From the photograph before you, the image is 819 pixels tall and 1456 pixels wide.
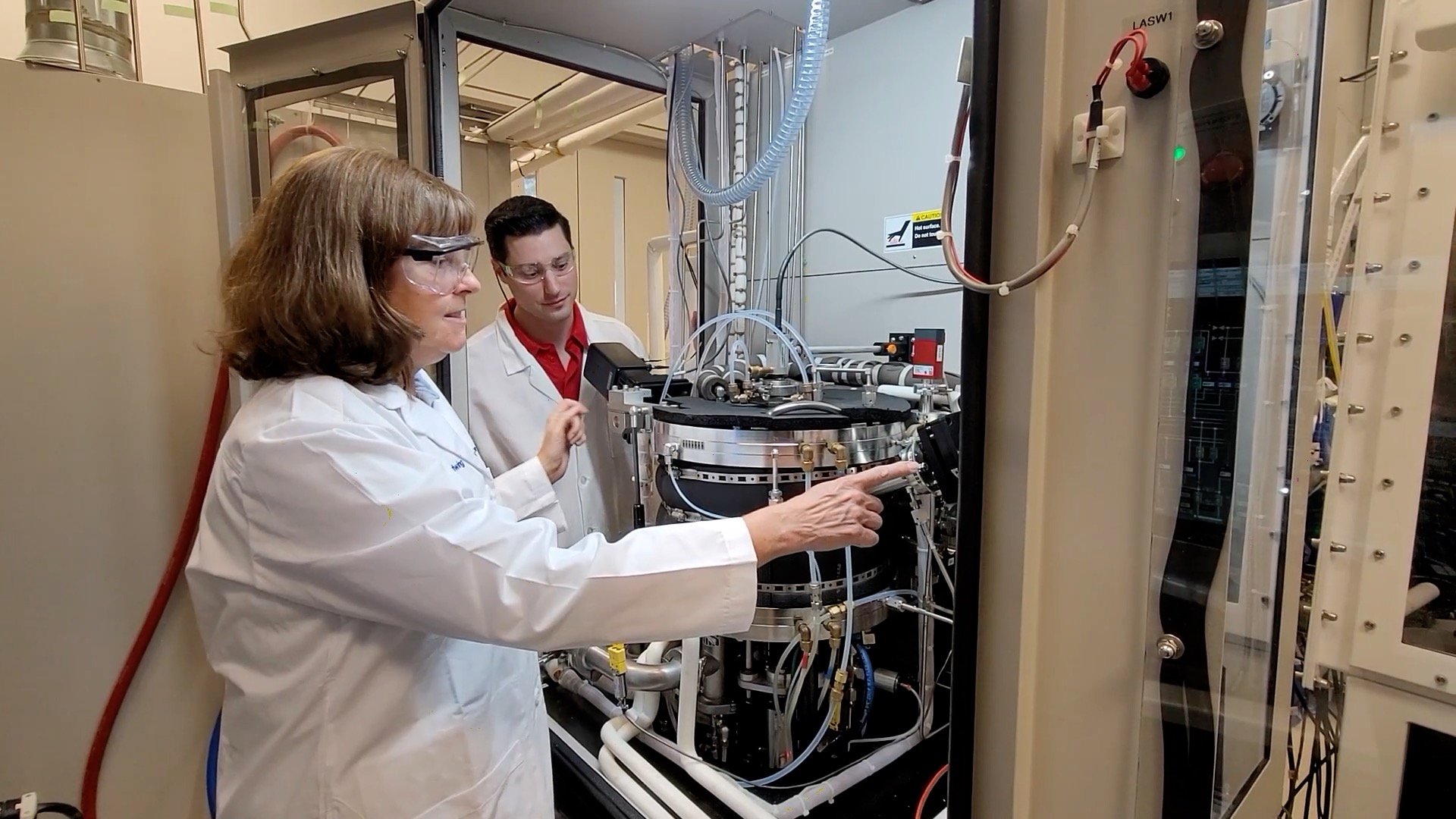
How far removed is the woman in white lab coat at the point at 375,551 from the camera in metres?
0.71

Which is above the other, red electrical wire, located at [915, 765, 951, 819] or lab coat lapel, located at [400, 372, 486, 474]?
lab coat lapel, located at [400, 372, 486, 474]

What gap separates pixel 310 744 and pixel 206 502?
306 mm

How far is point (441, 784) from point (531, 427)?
0.98 m

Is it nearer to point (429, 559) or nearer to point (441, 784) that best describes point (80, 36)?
point (429, 559)

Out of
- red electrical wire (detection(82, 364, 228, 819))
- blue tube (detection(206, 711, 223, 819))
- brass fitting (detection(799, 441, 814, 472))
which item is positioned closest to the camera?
brass fitting (detection(799, 441, 814, 472))

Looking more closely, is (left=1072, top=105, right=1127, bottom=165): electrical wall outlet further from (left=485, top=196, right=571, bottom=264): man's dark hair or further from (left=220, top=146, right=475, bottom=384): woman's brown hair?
(left=485, top=196, right=571, bottom=264): man's dark hair

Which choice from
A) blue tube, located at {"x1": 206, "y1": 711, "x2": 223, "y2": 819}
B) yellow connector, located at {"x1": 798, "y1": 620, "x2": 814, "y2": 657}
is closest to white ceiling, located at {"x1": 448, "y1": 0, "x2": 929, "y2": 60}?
yellow connector, located at {"x1": 798, "y1": 620, "x2": 814, "y2": 657}

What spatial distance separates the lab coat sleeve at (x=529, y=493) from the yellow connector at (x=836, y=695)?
1.82 ft

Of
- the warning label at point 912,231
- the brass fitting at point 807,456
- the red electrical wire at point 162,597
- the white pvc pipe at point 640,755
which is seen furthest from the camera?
the warning label at point 912,231

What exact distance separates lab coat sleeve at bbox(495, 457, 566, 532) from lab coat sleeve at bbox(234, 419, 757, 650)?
18.3 inches

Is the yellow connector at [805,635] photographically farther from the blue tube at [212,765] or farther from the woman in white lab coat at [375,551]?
the blue tube at [212,765]

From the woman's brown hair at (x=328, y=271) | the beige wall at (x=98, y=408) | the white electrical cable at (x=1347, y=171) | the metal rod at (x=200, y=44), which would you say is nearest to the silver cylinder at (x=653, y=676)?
the woman's brown hair at (x=328, y=271)

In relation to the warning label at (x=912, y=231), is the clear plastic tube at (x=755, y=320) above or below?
below

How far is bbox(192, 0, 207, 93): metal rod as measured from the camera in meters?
1.70
